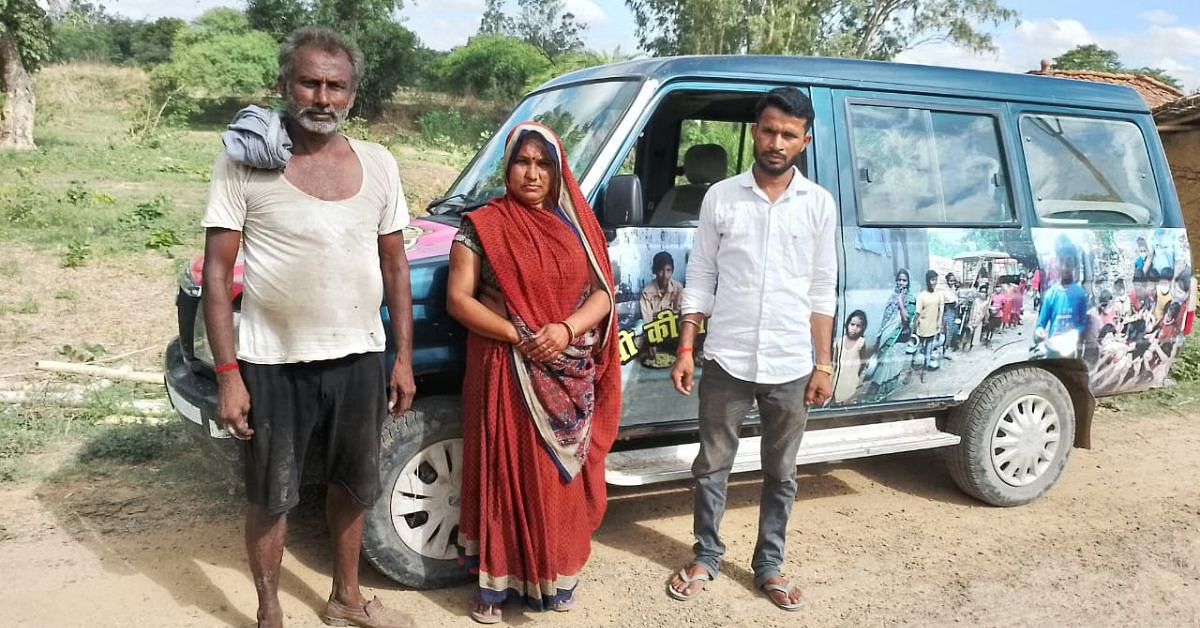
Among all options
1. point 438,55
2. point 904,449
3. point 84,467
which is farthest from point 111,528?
point 438,55

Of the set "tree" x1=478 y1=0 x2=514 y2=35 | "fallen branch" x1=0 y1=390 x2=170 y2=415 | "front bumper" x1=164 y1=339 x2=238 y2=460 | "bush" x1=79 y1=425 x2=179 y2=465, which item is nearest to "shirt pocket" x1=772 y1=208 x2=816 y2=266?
"front bumper" x1=164 y1=339 x2=238 y2=460

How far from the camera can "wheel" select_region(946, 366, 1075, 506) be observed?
4359mm

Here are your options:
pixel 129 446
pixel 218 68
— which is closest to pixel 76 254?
pixel 129 446

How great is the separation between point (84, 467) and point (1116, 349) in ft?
17.2

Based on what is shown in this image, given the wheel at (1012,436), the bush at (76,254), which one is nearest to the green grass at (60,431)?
the bush at (76,254)

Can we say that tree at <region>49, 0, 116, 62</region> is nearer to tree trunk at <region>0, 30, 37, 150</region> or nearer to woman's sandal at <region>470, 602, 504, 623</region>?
tree trunk at <region>0, 30, 37, 150</region>

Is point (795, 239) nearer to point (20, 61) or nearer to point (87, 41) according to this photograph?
point (20, 61)

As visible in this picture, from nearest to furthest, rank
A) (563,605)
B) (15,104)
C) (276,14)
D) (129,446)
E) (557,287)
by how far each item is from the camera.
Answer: (557,287) < (563,605) < (129,446) < (15,104) < (276,14)

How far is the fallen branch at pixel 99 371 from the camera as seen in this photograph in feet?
18.7

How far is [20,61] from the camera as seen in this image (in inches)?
628

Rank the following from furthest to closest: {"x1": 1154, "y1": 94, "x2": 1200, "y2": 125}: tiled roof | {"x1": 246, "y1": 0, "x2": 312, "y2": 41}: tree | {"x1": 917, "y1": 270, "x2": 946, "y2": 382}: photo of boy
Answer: {"x1": 246, "y1": 0, "x2": 312, "y2": 41}: tree
{"x1": 1154, "y1": 94, "x2": 1200, "y2": 125}: tiled roof
{"x1": 917, "y1": 270, "x2": 946, "y2": 382}: photo of boy

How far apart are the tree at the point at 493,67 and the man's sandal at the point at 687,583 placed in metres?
32.9

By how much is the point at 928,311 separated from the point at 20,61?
57.2 feet

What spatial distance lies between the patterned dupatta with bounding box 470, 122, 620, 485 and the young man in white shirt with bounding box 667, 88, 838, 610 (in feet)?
1.17
